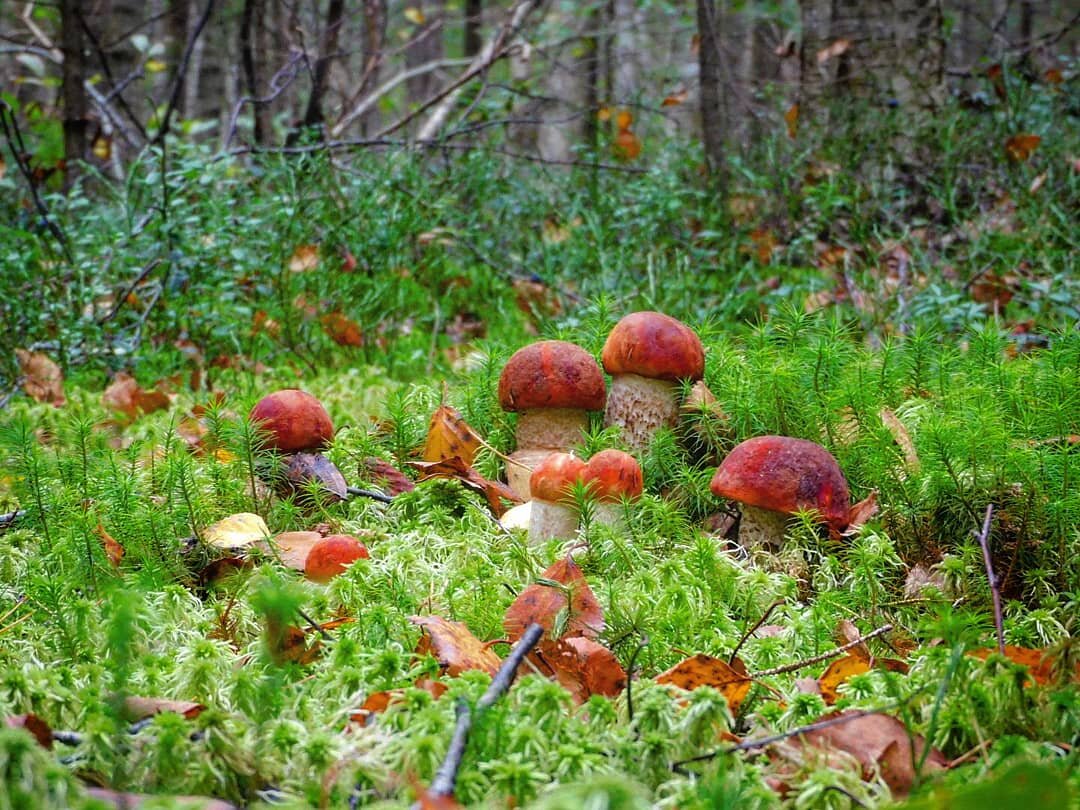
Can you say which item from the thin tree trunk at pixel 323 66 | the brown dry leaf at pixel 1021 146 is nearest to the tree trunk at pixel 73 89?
the thin tree trunk at pixel 323 66

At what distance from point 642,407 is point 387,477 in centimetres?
76

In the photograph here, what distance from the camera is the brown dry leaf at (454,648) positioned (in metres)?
1.75

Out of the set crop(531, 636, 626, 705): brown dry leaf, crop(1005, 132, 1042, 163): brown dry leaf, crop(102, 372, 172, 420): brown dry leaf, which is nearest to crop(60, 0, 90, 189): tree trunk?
crop(102, 372, 172, 420): brown dry leaf

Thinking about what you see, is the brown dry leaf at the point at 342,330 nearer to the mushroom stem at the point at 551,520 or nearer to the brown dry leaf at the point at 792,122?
the mushroom stem at the point at 551,520

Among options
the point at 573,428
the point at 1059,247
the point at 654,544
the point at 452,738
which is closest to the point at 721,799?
the point at 452,738

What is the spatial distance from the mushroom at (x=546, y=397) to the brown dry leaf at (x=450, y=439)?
0.12m

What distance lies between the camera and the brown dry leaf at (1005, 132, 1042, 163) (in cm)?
613

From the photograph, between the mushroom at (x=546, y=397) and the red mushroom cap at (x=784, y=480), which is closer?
the red mushroom cap at (x=784, y=480)

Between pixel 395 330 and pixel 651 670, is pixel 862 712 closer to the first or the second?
pixel 651 670

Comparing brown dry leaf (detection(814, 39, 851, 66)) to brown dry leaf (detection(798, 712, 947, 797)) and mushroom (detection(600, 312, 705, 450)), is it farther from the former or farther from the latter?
brown dry leaf (detection(798, 712, 947, 797))

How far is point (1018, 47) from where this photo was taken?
25.5 feet

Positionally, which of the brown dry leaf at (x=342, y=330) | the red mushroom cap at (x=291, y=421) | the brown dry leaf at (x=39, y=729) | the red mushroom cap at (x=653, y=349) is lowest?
the brown dry leaf at (x=342, y=330)

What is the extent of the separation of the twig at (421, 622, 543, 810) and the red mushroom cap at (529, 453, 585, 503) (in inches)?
26.8

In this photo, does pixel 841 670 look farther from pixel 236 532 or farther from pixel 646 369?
pixel 236 532
